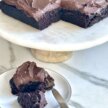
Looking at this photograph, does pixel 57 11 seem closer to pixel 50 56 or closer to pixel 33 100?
pixel 50 56

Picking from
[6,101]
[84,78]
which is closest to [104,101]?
[84,78]

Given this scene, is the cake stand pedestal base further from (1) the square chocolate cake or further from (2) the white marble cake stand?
(1) the square chocolate cake

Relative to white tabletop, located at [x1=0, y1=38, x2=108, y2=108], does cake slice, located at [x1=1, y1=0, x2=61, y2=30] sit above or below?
above

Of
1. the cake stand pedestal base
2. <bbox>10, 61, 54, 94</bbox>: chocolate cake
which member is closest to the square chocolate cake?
<bbox>10, 61, 54, 94</bbox>: chocolate cake

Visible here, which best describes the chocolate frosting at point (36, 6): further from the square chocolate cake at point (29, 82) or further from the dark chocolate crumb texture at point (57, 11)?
the square chocolate cake at point (29, 82)

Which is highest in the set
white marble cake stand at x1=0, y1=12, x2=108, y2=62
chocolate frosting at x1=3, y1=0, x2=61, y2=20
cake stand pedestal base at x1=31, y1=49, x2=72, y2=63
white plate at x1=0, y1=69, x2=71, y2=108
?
chocolate frosting at x1=3, y1=0, x2=61, y2=20
